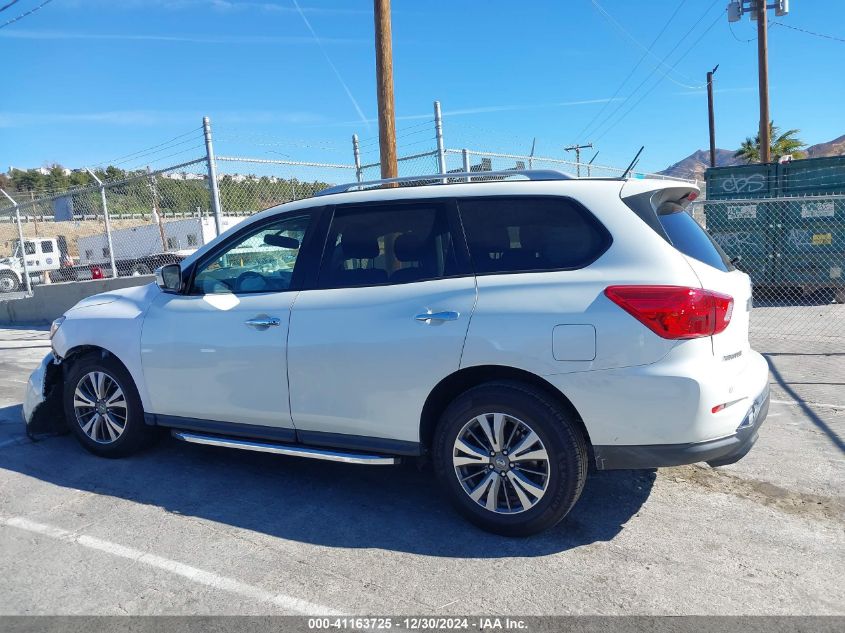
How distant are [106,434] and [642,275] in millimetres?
3950

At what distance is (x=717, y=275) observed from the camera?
347cm

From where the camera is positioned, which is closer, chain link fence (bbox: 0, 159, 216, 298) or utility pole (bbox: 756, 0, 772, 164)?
chain link fence (bbox: 0, 159, 216, 298)

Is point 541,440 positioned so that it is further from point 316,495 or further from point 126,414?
point 126,414

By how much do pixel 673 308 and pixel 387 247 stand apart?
1696mm

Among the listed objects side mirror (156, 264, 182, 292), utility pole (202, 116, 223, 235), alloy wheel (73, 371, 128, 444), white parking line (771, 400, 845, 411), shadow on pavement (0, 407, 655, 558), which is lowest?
white parking line (771, 400, 845, 411)

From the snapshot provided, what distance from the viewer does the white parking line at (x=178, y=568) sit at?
3049 mm

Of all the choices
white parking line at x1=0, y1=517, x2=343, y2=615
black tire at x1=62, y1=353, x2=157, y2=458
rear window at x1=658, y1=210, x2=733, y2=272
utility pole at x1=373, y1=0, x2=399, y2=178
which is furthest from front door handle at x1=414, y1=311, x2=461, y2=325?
utility pole at x1=373, y1=0, x2=399, y2=178

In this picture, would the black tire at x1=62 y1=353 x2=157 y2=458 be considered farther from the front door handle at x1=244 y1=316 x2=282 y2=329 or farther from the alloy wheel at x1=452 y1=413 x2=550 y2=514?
the alloy wheel at x1=452 y1=413 x2=550 y2=514

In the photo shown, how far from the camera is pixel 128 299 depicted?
4.94 m

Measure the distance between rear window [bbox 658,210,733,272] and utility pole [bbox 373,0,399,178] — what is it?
5.81m

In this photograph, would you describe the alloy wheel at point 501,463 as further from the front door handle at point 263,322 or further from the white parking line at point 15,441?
the white parking line at point 15,441

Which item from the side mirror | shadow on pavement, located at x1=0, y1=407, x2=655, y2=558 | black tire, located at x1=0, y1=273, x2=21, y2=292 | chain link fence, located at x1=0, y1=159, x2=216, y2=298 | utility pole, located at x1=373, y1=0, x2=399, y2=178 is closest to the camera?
shadow on pavement, located at x1=0, y1=407, x2=655, y2=558

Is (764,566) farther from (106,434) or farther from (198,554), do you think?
(106,434)

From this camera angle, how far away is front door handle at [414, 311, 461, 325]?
3.61 m
